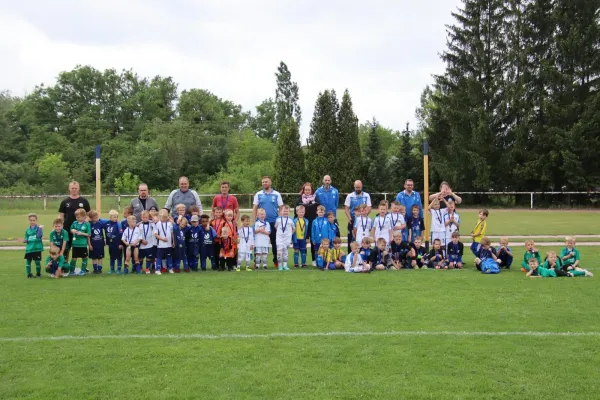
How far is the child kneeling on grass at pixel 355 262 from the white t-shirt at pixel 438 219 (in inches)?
87.2

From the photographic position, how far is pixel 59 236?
11.3 m

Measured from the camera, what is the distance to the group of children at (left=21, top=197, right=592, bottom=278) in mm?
11297

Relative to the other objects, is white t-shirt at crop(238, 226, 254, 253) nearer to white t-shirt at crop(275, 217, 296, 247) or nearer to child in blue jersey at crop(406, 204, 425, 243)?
white t-shirt at crop(275, 217, 296, 247)

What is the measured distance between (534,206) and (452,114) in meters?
10.1

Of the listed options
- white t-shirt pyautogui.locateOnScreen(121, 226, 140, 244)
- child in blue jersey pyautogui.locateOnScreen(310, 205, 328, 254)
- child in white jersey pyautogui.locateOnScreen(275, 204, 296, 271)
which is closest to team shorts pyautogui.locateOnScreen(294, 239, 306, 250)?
child in blue jersey pyautogui.locateOnScreen(310, 205, 328, 254)

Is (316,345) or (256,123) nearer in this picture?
(316,345)

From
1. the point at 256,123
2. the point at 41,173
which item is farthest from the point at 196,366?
the point at 256,123

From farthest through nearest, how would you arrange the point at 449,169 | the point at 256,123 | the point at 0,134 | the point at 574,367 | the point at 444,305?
the point at 256,123
the point at 0,134
the point at 449,169
the point at 444,305
the point at 574,367

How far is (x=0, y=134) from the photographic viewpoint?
2378 inches

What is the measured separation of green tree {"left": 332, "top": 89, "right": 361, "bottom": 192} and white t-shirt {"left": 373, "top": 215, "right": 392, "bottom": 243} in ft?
110

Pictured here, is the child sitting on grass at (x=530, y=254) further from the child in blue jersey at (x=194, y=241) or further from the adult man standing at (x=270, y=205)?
the child in blue jersey at (x=194, y=241)

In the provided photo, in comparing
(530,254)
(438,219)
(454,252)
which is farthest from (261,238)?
(530,254)

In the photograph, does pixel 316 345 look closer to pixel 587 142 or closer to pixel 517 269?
pixel 517 269

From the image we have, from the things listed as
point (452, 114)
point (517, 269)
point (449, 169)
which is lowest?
point (517, 269)
